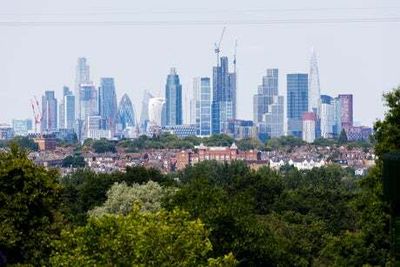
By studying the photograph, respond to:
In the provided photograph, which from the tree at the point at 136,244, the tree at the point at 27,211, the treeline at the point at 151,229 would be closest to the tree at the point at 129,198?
the treeline at the point at 151,229

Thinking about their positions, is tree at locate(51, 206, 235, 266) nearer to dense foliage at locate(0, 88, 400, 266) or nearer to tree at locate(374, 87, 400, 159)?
dense foliage at locate(0, 88, 400, 266)

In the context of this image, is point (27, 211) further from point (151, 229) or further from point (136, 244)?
point (136, 244)

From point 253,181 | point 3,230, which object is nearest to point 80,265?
point 3,230

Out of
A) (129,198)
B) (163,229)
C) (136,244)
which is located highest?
(163,229)

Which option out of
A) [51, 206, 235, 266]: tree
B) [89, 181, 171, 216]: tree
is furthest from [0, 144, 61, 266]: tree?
[89, 181, 171, 216]: tree

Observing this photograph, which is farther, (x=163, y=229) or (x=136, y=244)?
(x=163, y=229)

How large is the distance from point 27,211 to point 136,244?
559cm

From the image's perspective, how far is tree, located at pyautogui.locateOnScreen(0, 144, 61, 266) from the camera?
26.3m

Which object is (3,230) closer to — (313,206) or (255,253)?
(255,253)

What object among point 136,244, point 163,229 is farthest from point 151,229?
point 136,244

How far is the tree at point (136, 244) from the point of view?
2150 cm

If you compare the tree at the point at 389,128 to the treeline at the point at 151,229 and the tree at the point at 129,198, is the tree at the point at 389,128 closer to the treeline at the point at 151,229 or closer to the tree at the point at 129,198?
the treeline at the point at 151,229

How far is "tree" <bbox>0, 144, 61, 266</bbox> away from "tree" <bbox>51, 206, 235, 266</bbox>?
3204 mm

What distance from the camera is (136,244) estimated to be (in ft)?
70.2
